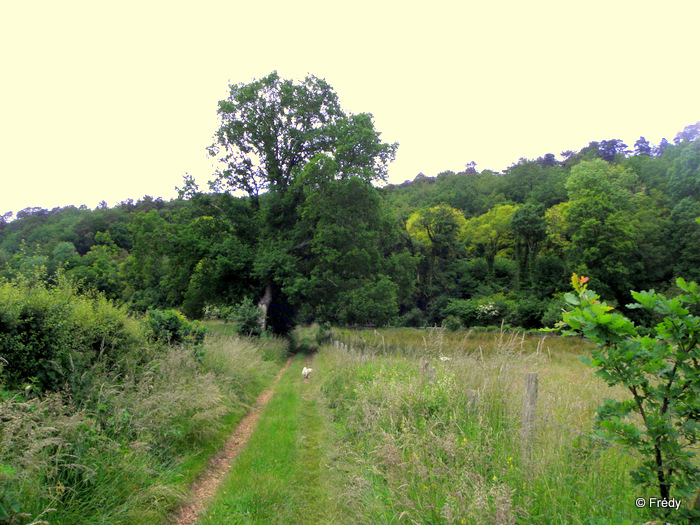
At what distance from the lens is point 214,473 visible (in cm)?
563

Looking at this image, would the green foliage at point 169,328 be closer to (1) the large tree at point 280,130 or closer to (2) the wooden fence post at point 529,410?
(2) the wooden fence post at point 529,410

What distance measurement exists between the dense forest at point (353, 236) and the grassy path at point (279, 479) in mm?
4428

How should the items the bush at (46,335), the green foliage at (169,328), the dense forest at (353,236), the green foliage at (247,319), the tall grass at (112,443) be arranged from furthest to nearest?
the dense forest at (353,236)
the green foliage at (247,319)
the green foliage at (169,328)
the bush at (46,335)
the tall grass at (112,443)

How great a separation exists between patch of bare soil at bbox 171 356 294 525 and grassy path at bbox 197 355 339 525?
0.13 metres

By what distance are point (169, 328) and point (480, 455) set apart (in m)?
8.11

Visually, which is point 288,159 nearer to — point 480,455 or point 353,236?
point 353,236

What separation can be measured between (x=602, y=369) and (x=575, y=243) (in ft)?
141

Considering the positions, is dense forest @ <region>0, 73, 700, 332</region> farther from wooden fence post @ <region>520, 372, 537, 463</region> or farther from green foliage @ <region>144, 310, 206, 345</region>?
wooden fence post @ <region>520, 372, 537, 463</region>

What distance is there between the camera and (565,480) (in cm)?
312

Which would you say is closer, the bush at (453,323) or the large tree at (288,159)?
the large tree at (288,159)

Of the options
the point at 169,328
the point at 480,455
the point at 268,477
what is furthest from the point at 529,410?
the point at 169,328

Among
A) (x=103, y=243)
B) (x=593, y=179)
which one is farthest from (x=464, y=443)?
(x=103, y=243)

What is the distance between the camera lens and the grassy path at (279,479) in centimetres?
441

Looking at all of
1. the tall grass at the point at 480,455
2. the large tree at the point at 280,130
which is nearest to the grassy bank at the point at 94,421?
the tall grass at the point at 480,455
